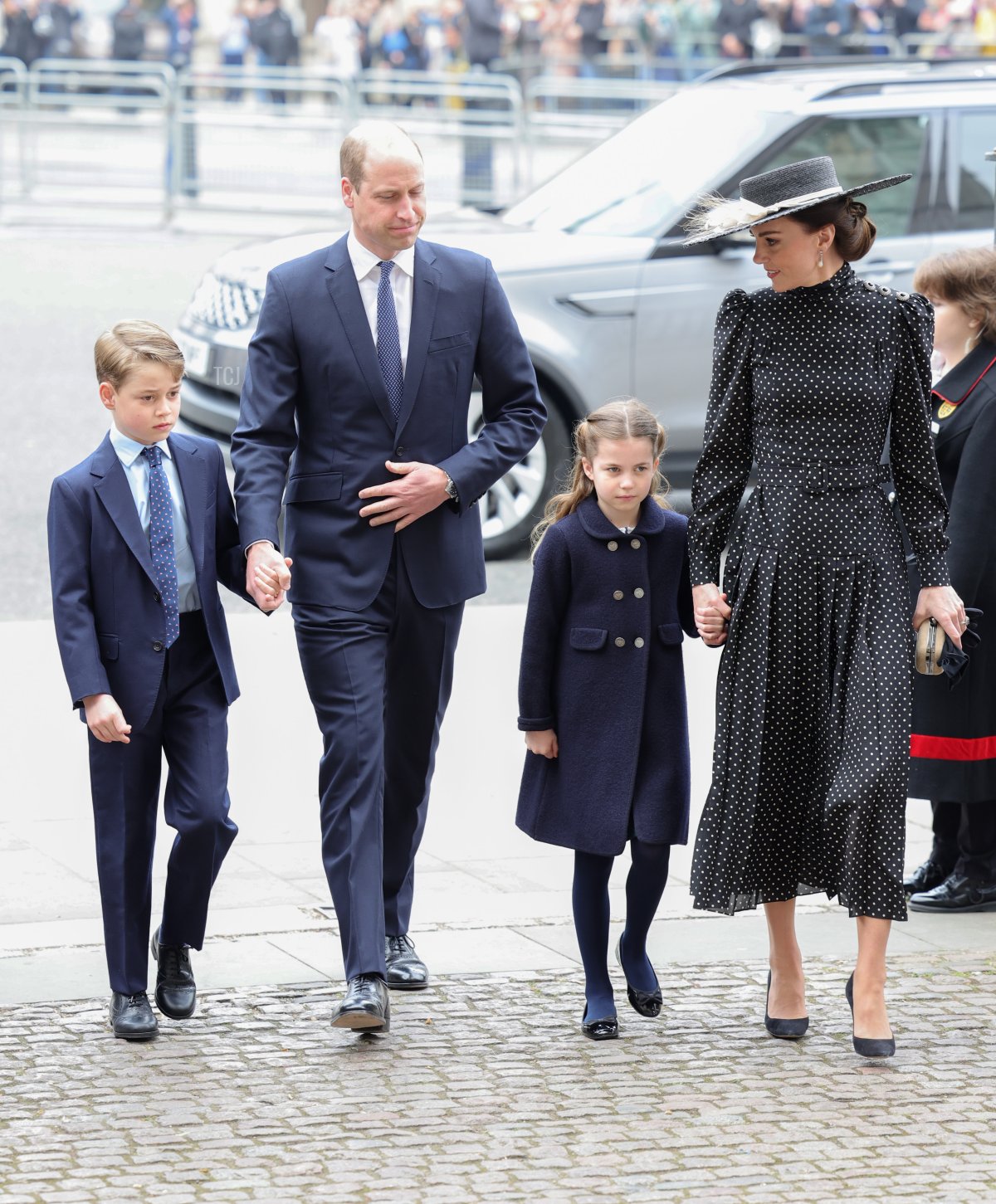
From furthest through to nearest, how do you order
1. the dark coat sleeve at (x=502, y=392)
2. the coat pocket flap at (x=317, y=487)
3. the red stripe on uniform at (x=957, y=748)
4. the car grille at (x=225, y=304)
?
the car grille at (x=225, y=304) → the red stripe on uniform at (x=957, y=748) → the dark coat sleeve at (x=502, y=392) → the coat pocket flap at (x=317, y=487)

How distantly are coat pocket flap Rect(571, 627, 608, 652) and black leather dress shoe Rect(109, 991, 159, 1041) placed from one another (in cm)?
122

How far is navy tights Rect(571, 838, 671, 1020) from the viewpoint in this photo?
474 centimetres

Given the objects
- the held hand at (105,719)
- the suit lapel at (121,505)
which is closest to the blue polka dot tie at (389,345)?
the suit lapel at (121,505)

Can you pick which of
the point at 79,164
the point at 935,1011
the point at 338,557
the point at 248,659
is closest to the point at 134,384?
the point at 338,557

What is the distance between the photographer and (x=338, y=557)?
15.8ft

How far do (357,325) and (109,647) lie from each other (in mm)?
905

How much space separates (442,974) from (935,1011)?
1155mm

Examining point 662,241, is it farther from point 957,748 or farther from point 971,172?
point 957,748

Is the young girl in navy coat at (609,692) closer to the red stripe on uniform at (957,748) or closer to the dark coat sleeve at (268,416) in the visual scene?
the dark coat sleeve at (268,416)

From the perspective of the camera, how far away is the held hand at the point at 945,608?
4.70 metres

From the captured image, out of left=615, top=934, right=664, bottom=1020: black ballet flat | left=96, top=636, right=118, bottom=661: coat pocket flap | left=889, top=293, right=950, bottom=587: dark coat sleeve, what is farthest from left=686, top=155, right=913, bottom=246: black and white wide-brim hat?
left=615, top=934, right=664, bottom=1020: black ballet flat

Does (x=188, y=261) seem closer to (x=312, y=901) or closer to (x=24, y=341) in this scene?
(x=24, y=341)

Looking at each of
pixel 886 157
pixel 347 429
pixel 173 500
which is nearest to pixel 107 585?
pixel 173 500

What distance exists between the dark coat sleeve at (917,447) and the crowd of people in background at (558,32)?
22617 millimetres
